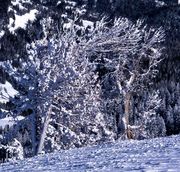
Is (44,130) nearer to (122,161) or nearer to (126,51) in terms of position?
(126,51)

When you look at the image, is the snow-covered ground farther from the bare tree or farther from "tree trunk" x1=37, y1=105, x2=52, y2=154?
"tree trunk" x1=37, y1=105, x2=52, y2=154

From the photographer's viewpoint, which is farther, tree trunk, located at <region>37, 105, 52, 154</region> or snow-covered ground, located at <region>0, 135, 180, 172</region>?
tree trunk, located at <region>37, 105, 52, 154</region>

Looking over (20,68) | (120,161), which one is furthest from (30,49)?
(120,161)

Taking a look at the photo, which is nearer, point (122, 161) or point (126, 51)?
point (122, 161)

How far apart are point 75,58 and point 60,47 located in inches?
35.1

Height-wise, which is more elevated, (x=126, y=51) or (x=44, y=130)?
(x=126, y=51)

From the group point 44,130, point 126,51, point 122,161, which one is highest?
point 126,51

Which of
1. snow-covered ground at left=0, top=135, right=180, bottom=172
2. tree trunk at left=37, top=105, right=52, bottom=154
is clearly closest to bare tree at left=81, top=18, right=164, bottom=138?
tree trunk at left=37, top=105, right=52, bottom=154

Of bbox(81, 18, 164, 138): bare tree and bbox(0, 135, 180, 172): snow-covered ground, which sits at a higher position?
bbox(81, 18, 164, 138): bare tree

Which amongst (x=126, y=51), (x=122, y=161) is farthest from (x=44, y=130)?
(x=122, y=161)

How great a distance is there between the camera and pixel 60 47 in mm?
28234

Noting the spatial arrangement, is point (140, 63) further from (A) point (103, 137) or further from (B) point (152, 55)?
(A) point (103, 137)

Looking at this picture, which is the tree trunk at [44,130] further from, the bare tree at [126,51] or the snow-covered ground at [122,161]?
the snow-covered ground at [122,161]

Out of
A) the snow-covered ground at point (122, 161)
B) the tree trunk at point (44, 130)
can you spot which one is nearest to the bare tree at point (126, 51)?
the tree trunk at point (44, 130)
